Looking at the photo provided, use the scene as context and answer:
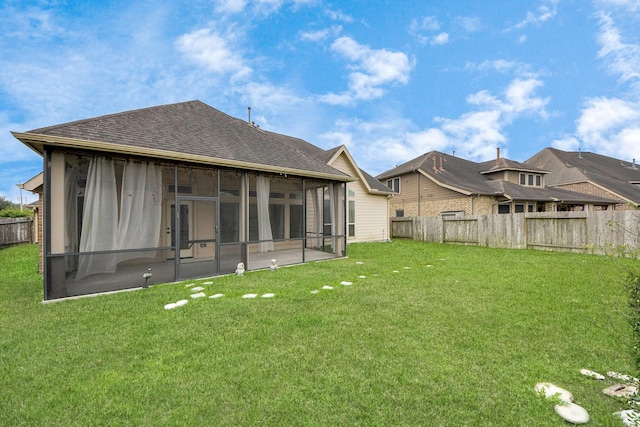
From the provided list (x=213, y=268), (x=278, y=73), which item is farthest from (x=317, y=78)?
(x=213, y=268)

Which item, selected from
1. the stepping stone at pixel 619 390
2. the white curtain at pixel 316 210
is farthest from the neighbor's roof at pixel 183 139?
the stepping stone at pixel 619 390

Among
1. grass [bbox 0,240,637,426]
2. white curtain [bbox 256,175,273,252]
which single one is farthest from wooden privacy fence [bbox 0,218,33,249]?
white curtain [bbox 256,175,273,252]

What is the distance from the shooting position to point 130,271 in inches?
253

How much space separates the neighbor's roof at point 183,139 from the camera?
526 centimetres

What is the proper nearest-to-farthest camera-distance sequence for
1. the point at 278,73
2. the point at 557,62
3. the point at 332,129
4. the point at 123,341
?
the point at 123,341 < the point at 557,62 < the point at 278,73 < the point at 332,129

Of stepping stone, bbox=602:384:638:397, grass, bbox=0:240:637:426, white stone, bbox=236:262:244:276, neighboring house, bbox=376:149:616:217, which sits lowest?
grass, bbox=0:240:637:426

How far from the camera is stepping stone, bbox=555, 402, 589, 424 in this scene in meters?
1.93

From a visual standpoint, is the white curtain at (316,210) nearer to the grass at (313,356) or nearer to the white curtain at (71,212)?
the grass at (313,356)

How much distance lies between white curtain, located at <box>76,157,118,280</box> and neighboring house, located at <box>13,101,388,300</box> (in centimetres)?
2

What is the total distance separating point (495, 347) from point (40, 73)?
1901 cm

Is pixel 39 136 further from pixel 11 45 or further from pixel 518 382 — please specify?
pixel 11 45

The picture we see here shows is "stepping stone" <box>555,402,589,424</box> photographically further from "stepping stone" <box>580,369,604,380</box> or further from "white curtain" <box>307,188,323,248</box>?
"white curtain" <box>307,188,323,248</box>

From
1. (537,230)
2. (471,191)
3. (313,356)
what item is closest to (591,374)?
(313,356)

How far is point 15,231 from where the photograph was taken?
1428cm
